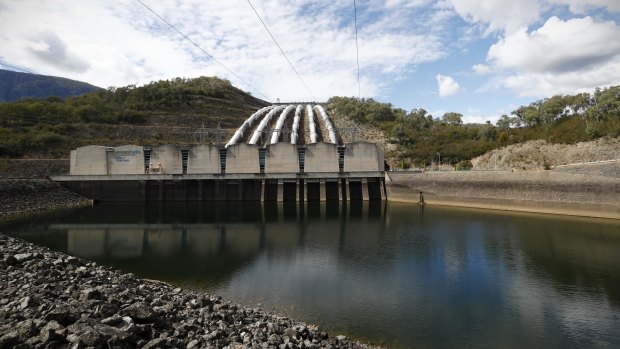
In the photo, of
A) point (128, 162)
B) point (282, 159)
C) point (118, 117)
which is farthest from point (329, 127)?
point (118, 117)

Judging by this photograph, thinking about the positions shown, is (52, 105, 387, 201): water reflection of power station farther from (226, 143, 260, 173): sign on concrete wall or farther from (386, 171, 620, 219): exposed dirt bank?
(386, 171, 620, 219): exposed dirt bank

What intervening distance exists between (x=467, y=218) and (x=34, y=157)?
40657mm

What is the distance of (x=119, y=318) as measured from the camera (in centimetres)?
718

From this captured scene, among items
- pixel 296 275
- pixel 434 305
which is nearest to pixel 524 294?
Answer: pixel 434 305

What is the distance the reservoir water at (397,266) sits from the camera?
10.2 m

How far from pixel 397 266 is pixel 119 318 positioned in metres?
11.1

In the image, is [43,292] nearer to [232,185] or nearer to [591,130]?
[232,185]

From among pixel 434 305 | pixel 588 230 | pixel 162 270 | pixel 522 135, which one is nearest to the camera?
pixel 434 305

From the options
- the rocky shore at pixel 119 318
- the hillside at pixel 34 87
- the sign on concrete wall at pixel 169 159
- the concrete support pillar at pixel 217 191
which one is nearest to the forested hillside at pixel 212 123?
the sign on concrete wall at pixel 169 159

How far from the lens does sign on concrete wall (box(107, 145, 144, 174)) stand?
3809cm

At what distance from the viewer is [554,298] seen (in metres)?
12.2

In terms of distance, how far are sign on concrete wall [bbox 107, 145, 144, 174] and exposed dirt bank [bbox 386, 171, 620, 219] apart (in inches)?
974

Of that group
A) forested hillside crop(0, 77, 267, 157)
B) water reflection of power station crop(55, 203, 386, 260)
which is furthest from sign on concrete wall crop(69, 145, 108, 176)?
water reflection of power station crop(55, 203, 386, 260)

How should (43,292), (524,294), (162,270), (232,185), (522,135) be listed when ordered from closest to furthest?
(43,292) < (524,294) < (162,270) < (232,185) < (522,135)
